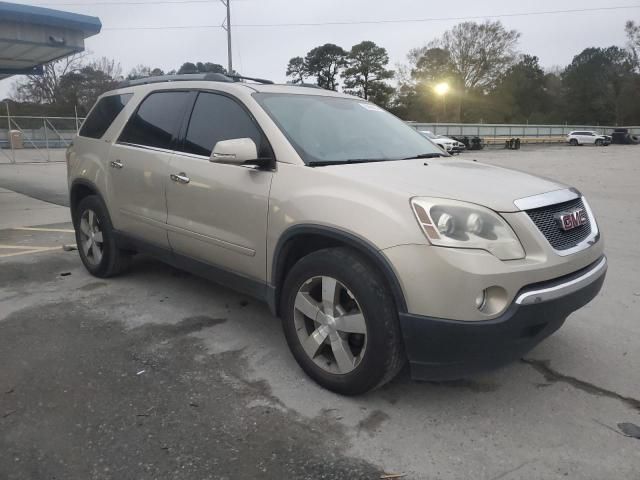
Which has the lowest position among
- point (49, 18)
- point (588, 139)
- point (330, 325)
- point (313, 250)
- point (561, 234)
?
point (330, 325)

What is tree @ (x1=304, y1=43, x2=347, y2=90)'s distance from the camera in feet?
234

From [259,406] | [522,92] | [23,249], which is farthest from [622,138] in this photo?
[259,406]

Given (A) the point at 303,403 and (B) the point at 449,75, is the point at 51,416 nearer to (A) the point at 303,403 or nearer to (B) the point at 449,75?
(A) the point at 303,403

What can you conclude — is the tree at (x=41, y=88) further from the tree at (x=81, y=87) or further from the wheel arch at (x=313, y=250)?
the wheel arch at (x=313, y=250)

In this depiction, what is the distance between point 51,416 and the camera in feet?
9.12

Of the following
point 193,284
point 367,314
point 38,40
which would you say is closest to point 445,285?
point 367,314

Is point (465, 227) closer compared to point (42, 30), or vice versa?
point (465, 227)

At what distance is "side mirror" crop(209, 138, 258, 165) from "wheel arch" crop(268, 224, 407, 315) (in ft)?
1.68

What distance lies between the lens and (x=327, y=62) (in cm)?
7206

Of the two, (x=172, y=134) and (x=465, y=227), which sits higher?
(x=172, y=134)

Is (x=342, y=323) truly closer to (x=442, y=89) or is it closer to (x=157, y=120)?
(x=157, y=120)

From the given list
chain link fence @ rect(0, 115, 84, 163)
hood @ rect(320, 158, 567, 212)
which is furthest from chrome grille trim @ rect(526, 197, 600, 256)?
chain link fence @ rect(0, 115, 84, 163)

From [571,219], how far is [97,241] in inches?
161

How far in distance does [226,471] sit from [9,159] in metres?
24.5
